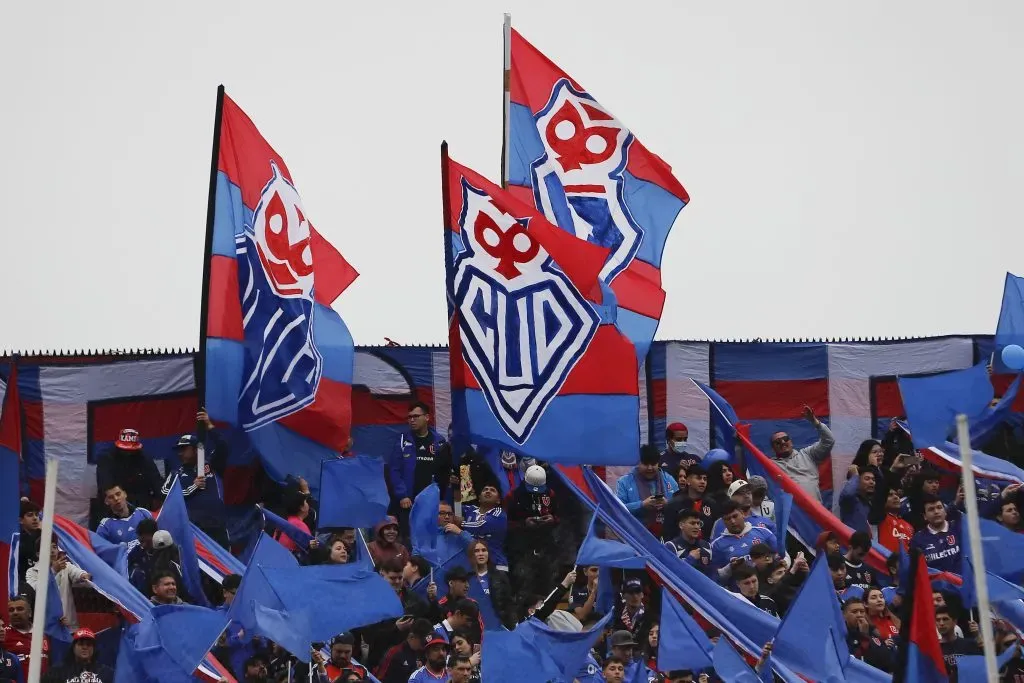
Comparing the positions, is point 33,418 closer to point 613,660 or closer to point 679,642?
point 613,660

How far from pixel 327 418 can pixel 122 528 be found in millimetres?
3584

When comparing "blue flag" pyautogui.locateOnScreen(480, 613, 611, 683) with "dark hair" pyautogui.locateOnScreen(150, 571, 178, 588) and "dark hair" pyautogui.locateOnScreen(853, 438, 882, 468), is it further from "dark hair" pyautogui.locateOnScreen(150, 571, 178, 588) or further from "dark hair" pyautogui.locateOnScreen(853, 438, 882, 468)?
"dark hair" pyautogui.locateOnScreen(853, 438, 882, 468)

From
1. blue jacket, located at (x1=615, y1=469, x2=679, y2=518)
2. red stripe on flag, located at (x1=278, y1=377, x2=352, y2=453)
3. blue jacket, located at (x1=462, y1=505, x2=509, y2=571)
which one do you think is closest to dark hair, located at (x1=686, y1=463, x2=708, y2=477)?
blue jacket, located at (x1=615, y1=469, x2=679, y2=518)

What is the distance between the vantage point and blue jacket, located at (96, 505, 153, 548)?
726 inches

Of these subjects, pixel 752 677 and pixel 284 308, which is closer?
pixel 752 677

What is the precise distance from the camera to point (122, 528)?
1848cm

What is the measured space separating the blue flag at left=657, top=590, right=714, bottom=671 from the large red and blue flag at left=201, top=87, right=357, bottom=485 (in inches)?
218

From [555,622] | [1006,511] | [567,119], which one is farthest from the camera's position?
[567,119]

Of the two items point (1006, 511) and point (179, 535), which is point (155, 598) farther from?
point (1006, 511)

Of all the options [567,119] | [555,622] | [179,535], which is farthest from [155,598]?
[567,119]

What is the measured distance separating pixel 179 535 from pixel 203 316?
369 cm

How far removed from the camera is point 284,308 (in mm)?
21531

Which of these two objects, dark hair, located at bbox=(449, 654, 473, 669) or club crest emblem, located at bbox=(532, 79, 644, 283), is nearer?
dark hair, located at bbox=(449, 654, 473, 669)

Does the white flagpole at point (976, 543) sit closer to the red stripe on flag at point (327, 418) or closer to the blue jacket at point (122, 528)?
the blue jacket at point (122, 528)
